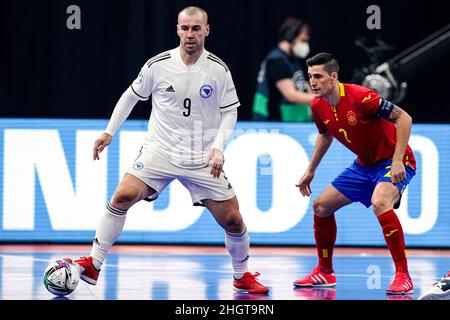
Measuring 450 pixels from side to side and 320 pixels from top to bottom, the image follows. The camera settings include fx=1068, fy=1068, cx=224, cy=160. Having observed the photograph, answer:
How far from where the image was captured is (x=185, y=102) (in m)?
7.22

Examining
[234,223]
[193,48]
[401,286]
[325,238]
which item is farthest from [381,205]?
[193,48]

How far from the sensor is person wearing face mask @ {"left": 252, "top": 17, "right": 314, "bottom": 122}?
10.8m

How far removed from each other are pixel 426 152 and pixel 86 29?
391 cm

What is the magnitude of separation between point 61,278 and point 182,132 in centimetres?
127

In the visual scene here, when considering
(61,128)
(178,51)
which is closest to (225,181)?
(178,51)

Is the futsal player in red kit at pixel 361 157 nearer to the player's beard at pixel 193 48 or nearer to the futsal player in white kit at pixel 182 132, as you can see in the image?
the futsal player in white kit at pixel 182 132

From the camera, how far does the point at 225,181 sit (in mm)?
7332

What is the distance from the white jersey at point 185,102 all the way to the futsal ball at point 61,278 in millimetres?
1007

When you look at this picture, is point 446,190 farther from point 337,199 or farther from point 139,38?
point 139,38

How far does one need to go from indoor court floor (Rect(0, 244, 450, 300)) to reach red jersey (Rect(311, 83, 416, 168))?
98 cm

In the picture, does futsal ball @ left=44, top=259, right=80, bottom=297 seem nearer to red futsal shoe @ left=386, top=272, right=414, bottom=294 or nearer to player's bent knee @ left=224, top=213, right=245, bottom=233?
player's bent knee @ left=224, top=213, right=245, bottom=233

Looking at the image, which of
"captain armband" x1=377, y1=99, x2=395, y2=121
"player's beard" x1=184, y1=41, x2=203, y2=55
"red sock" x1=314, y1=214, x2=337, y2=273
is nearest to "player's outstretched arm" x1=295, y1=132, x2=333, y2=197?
"red sock" x1=314, y1=214, x2=337, y2=273

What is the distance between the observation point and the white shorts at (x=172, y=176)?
720 cm
